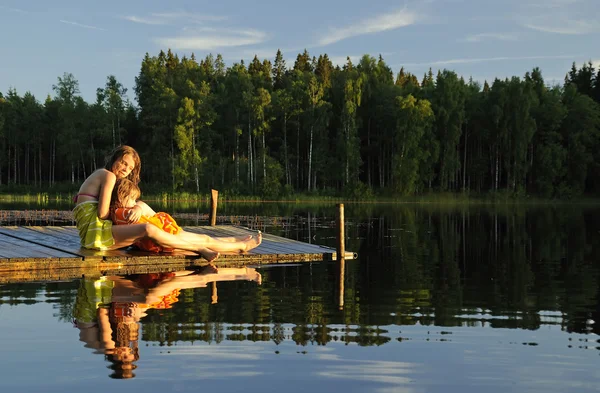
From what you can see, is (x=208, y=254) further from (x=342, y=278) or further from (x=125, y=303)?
(x=125, y=303)

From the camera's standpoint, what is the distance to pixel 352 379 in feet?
20.2

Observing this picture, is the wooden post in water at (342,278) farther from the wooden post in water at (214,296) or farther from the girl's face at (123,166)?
the girl's face at (123,166)

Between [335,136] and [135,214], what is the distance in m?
54.6

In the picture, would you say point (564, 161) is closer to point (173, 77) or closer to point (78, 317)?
point (173, 77)

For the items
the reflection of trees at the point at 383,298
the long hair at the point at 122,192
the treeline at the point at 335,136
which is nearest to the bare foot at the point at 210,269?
the reflection of trees at the point at 383,298

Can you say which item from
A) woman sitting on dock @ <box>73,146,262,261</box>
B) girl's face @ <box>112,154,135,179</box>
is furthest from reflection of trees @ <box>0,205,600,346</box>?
girl's face @ <box>112,154,135,179</box>

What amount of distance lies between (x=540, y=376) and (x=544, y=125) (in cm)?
6279

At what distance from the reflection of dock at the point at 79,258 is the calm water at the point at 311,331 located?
0.69 m

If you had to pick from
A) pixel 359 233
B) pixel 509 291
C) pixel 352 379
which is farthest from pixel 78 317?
pixel 359 233

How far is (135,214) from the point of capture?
476 inches

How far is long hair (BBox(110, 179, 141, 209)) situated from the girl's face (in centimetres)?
12

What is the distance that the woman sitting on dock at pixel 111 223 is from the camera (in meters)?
11.7

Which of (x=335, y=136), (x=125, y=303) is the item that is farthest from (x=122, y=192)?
(x=335, y=136)

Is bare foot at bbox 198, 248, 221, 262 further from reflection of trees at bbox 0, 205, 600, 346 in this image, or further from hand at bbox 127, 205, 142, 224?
hand at bbox 127, 205, 142, 224
